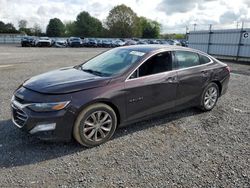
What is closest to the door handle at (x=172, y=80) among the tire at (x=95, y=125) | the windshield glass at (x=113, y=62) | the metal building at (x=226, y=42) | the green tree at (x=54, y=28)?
the windshield glass at (x=113, y=62)

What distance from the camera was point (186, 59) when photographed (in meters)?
4.69

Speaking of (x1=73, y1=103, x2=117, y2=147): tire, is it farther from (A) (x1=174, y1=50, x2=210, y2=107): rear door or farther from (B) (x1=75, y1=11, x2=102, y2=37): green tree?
(B) (x1=75, y1=11, x2=102, y2=37): green tree

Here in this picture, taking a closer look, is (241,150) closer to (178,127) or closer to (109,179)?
(178,127)

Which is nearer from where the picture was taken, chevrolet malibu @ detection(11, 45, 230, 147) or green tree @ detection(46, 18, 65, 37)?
chevrolet malibu @ detection(11, 45, 230, 147)

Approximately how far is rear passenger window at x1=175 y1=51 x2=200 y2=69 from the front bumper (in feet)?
7.87

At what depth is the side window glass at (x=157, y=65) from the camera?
4.00 meters

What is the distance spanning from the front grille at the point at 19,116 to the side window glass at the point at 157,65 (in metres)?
1.94

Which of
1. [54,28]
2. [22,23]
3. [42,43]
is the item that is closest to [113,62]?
[42,43]

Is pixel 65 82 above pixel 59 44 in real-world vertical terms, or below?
above

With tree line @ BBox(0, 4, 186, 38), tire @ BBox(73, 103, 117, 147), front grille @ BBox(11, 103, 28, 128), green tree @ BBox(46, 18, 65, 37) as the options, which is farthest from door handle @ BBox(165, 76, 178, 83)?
green tree @ BBox(46, 18, 65, 37)

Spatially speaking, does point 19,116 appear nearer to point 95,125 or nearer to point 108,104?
point 95,125

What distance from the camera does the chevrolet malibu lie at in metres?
3.23

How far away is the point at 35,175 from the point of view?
9.47ft

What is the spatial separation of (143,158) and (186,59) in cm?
236
